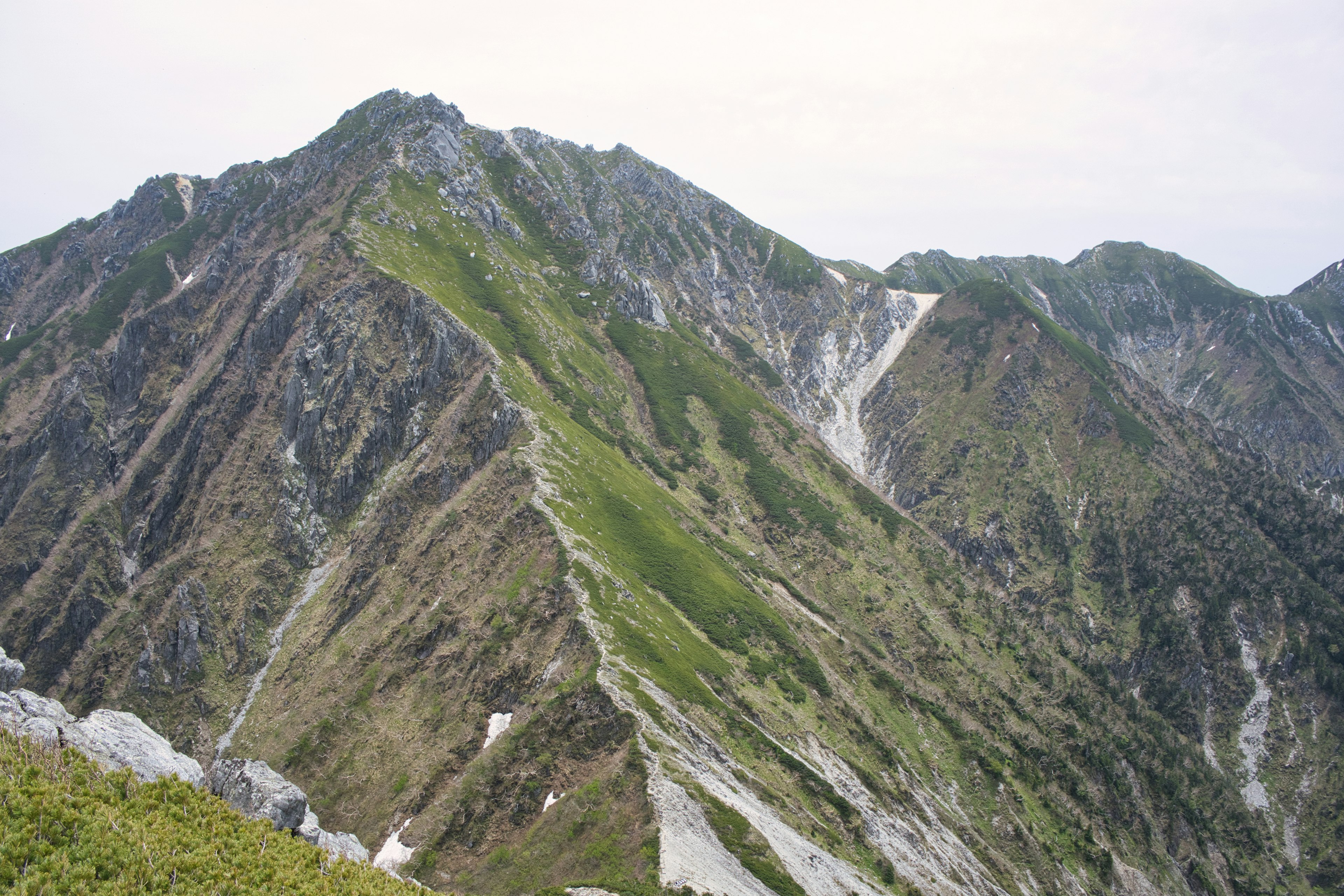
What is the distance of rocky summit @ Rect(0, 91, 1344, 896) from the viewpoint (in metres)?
50.9

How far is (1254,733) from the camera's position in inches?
5162

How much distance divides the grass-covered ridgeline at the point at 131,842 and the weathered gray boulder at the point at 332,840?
29.8 feet

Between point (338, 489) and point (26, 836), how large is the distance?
262 ft

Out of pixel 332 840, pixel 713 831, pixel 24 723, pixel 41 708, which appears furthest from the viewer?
pixel 713 831

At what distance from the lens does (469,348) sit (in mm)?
103312

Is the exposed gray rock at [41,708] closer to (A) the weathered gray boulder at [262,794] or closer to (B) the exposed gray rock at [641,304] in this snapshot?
(A) the weathered gray boulder at [262,794]

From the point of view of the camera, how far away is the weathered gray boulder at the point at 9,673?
42.6m

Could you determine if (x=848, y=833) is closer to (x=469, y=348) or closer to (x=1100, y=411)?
(x=469, y=348)

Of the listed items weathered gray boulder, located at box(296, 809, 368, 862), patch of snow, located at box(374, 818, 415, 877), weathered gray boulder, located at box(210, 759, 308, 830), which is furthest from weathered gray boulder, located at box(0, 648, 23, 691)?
patch of snow, located at box(374, 818, 415, 877)

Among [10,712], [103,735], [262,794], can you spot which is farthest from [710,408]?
[10,712]

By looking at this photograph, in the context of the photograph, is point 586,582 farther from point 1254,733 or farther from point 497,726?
point 1254,733

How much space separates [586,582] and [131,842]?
42809 mm

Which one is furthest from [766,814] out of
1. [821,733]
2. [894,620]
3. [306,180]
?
[306,180]

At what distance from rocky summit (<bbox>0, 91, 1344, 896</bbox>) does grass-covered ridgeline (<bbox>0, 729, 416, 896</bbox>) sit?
132cm
